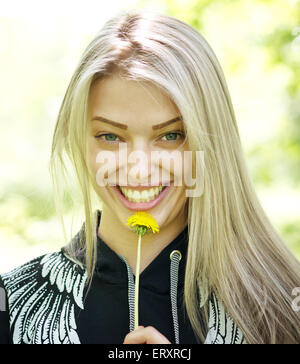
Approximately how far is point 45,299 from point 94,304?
16 cm

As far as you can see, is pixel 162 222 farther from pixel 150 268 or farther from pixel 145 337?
pixel 145 337

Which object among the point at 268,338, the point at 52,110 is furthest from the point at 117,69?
the point at 52,110

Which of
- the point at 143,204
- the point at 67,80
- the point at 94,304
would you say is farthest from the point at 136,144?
the point at 67,80

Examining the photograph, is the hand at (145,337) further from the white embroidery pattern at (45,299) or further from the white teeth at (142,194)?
the white teeth at (142,194)

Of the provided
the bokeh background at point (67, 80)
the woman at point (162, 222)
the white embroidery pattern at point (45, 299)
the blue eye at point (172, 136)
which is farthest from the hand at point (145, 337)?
the bokeh background at point (67, 80)

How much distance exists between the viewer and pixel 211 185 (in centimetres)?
169

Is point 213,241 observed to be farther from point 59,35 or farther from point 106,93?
point 59,35

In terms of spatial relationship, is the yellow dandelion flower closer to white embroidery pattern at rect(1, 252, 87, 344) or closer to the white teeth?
the white teeth

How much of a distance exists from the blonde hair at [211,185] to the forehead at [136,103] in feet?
0.11

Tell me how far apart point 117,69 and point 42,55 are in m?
2.96

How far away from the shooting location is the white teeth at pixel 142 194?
1.65 m

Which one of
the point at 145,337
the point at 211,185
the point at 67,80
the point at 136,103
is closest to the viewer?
the point at 145,337

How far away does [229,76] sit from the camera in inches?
175

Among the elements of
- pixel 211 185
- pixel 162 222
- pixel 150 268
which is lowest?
pixel 150 268
